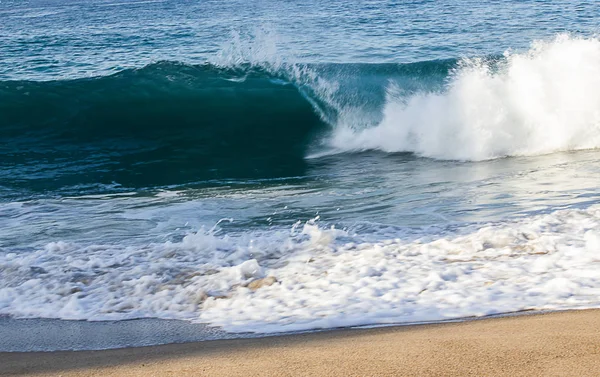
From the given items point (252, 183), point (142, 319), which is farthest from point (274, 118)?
point (142, 319)

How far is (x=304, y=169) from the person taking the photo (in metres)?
10.8

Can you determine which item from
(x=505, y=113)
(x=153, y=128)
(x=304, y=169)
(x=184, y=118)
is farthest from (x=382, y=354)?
(x=184, y=118)

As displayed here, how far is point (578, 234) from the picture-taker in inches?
232

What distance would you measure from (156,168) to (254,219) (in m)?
4.34

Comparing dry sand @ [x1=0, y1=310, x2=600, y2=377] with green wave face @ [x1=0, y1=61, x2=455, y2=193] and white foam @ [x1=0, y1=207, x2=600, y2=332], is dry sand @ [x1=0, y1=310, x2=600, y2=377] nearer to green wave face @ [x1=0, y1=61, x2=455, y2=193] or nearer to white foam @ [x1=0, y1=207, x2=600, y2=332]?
white foam @ [x1=0, y1=207, x2=600, y2=332]

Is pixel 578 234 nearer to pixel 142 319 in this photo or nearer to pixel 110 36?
pixel 142 319

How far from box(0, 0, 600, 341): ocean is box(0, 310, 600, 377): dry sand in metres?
0.30

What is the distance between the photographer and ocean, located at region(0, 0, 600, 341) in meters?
5.14

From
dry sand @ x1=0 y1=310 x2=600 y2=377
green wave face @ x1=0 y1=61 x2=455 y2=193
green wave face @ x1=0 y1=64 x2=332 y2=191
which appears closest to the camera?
dry sand @ x1=0 y1=310 x2=600 y2=377

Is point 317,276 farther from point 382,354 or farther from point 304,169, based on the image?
point 304,169

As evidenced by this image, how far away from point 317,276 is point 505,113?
7.30 meters

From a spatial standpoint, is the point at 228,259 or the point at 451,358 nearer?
the point at 451,358

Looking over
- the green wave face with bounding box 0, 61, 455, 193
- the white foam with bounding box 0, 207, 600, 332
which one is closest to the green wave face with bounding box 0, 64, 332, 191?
the green wave face with bounding box 0, 61, 455, 193

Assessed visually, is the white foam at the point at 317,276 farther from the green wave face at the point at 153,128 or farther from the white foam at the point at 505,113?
the white foam at the point at 505,113
